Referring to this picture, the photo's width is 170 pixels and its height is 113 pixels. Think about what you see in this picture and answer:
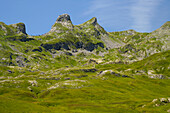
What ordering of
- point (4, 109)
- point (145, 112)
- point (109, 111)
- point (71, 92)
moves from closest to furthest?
point (4, 109) < point (145, 112) < point (109, 111) < point (71, 92)

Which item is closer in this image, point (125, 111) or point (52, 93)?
point (125, 111)

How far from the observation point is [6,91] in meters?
150

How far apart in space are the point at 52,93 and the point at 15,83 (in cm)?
6862

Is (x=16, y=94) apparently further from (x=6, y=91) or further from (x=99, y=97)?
(x=99, y=97)

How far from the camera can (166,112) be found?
229ft

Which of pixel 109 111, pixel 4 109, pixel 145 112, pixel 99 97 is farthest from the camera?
pixel 99 97

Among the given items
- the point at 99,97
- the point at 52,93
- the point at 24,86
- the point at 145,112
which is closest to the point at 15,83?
the point at 24,86

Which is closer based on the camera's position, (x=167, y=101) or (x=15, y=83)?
(x=167, y=101)

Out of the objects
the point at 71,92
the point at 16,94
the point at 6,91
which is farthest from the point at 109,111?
the point at 6,91

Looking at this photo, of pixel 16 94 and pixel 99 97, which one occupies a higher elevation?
pixel 16 94

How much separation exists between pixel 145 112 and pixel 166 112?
10.6 m

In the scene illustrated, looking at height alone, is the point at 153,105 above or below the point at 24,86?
below

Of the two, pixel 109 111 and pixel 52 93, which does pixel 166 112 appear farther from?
pixel 52 93

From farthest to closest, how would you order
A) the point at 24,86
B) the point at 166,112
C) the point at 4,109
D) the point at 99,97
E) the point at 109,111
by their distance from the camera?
the point at 24,86, the point at 99,97, the point at 109,111, the point at 166,112, the point at 4,109
